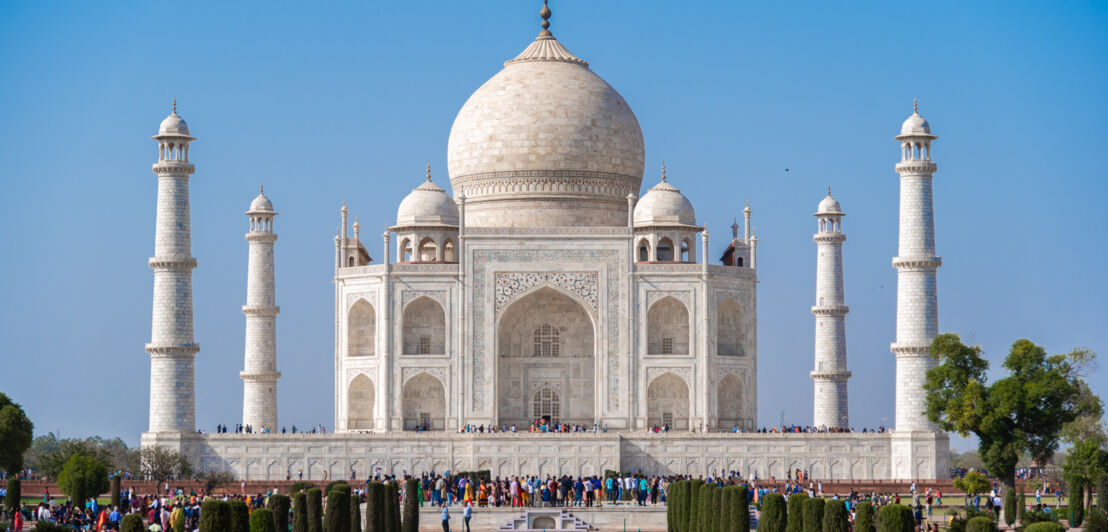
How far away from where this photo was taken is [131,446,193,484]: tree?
30359mm

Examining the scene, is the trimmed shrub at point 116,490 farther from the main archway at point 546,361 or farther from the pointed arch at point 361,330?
the main archway at point 546,361

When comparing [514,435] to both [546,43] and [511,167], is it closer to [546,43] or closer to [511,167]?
[511,167]

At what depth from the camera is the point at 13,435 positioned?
1195 inches

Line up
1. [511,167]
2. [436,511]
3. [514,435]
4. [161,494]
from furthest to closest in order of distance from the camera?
[511,167], [514,435], [161,494], [436,511]

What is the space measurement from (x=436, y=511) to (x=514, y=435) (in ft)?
14.5

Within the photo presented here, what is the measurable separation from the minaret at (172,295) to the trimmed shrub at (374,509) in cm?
1075

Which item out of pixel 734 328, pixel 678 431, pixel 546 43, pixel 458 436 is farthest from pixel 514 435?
pixel 546 43

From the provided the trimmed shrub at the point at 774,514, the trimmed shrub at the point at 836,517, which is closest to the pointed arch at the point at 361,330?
the trimmed shrub at the point at 774,514

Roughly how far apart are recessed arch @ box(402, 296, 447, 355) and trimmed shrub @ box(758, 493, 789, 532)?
1514cm

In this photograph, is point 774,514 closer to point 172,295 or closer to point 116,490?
point 116,490

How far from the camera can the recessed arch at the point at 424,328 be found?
3459 cm

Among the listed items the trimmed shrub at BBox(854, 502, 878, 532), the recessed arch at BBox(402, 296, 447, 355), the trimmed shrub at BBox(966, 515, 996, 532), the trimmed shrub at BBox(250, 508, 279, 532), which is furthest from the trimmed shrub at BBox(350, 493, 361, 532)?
the recessed arch at BBox(402, 296, 447, 355)

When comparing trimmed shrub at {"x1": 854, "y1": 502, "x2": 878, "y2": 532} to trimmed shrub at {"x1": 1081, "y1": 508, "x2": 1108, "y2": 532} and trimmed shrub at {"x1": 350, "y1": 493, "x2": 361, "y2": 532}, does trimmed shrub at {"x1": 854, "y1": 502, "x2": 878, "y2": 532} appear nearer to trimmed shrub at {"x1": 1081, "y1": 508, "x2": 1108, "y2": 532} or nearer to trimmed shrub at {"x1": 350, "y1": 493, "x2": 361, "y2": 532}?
trimmed shrub at {"x1": 1081, "y1": 508, "x2": 1108, "y2": 532}

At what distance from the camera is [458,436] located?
103 feet
